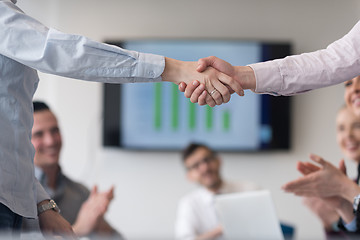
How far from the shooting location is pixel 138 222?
10.3ft

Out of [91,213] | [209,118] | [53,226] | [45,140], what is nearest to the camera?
[53,226]

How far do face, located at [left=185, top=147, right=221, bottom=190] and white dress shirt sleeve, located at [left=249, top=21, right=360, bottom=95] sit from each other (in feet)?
5.28

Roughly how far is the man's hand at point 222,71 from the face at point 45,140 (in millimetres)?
1019

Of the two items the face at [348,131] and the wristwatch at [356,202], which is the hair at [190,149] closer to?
the face at [348,131]

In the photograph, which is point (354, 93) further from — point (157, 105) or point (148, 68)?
point (157, 105)

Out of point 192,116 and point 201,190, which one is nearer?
point 201,190

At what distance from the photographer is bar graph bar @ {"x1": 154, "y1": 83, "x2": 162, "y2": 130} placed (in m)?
3.04

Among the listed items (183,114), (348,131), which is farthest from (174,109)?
(348,131)

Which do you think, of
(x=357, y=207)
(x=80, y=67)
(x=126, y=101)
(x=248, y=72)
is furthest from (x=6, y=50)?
(x=126, y=101)

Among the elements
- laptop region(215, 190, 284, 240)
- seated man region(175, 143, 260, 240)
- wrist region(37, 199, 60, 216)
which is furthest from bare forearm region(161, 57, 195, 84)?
seated man region(175, 143, 260, 240)

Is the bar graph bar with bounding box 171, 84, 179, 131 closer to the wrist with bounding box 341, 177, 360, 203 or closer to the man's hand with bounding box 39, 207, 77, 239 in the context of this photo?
the wrist with bounding box 341, 177, 360, 203

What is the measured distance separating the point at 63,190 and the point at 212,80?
40.3 inches

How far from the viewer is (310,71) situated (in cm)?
116

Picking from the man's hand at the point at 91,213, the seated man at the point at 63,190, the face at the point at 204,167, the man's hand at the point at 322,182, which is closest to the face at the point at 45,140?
the seated man at the point at 63,190
